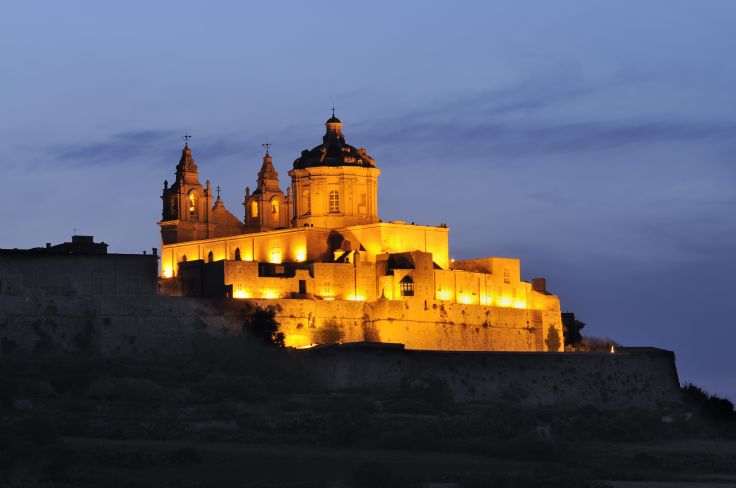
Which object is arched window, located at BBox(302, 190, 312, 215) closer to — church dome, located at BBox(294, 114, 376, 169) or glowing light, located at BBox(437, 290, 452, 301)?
church dome, located at BBox(294, 114, 376, 169)

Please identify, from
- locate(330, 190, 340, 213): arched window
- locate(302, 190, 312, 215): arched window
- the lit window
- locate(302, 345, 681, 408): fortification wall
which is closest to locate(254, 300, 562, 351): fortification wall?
locate(302, 345, 681, 408): fortification wall

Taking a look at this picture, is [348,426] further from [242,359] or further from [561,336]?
[561,336]

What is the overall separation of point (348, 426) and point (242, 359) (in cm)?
1415

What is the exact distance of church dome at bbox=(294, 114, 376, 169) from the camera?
302 ft

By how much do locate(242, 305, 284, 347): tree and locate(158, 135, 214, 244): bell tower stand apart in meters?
14.6

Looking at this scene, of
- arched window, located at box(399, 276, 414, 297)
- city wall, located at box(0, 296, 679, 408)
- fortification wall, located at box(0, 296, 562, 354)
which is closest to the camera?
fortification wall, located at box(0, 296, 562, 354)

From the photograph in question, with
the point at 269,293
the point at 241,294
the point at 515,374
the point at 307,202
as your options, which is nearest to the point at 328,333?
the point at 269,293

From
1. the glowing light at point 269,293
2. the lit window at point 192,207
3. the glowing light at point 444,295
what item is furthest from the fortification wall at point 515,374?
the lit window at point 192,207

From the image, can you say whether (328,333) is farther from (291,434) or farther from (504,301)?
(291,434)

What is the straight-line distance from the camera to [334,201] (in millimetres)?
92125

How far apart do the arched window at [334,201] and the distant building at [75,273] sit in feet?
48.7

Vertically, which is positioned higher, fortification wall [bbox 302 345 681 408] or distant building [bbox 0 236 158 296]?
distant building [bbox 0 236 158 296]

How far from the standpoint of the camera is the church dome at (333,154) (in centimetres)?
9206

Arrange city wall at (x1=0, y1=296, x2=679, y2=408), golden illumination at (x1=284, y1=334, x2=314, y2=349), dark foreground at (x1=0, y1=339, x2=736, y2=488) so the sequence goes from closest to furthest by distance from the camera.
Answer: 1. dark foreground at (x1=0, y1=339, x2=736, y2=488)
2. city wall at (x1=0, y1=296, x2=679, y2=408)
3. golden illumination at (x1=284, y1=334, x2=314, y2=349)
